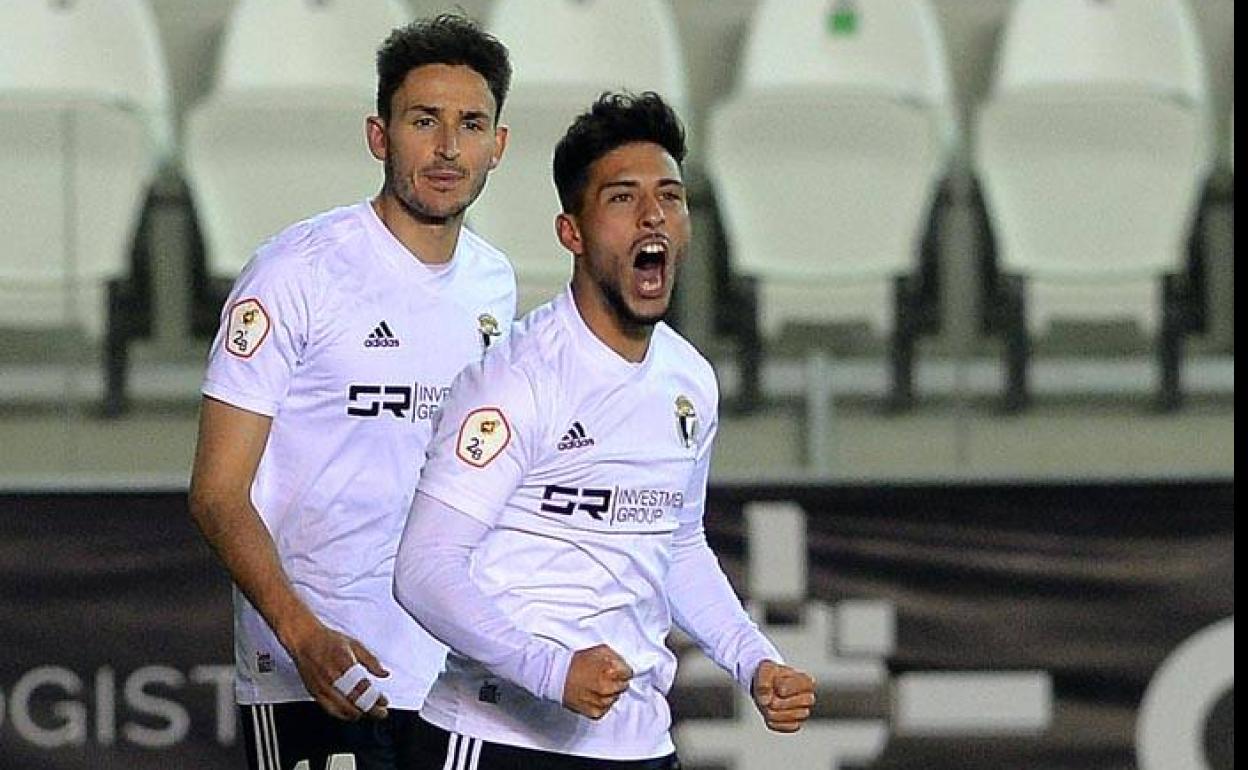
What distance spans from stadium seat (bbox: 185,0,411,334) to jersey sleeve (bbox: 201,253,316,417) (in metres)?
1.82

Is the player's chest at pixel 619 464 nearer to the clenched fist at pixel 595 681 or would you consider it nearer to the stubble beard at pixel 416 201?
the clenched fist at pixel 595 681

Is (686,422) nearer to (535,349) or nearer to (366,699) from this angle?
(535,349)

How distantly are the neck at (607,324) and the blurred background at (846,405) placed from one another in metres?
2.01

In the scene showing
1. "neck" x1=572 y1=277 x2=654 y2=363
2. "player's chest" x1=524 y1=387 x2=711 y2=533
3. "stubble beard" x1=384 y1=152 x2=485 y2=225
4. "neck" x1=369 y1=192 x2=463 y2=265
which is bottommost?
"player's chest" x1=524 y1=387 x2=711 y2=533

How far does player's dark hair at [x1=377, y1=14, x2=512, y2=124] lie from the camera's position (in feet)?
11.4

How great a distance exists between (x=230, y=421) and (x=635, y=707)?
69 cm

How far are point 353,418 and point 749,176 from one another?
2.23m

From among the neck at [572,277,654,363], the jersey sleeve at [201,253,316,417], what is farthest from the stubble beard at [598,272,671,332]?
the jersey sleeve at [201,253,316,417]

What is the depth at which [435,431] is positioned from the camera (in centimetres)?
310

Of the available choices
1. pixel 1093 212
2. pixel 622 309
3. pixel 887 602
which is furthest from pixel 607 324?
pixel 1093 212

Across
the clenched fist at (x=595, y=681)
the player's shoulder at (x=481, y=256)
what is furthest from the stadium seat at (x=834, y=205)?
the clenched fist at (x=595, y=681)

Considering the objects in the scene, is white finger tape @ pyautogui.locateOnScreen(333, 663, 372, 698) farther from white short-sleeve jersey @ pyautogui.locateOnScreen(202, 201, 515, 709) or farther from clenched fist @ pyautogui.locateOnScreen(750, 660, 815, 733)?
clenched fist @ pyautogui.locateOnScreen(750, 660, 815, 733)

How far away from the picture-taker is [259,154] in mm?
5566

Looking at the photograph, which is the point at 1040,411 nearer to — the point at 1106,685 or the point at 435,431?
the point at 1106,685
